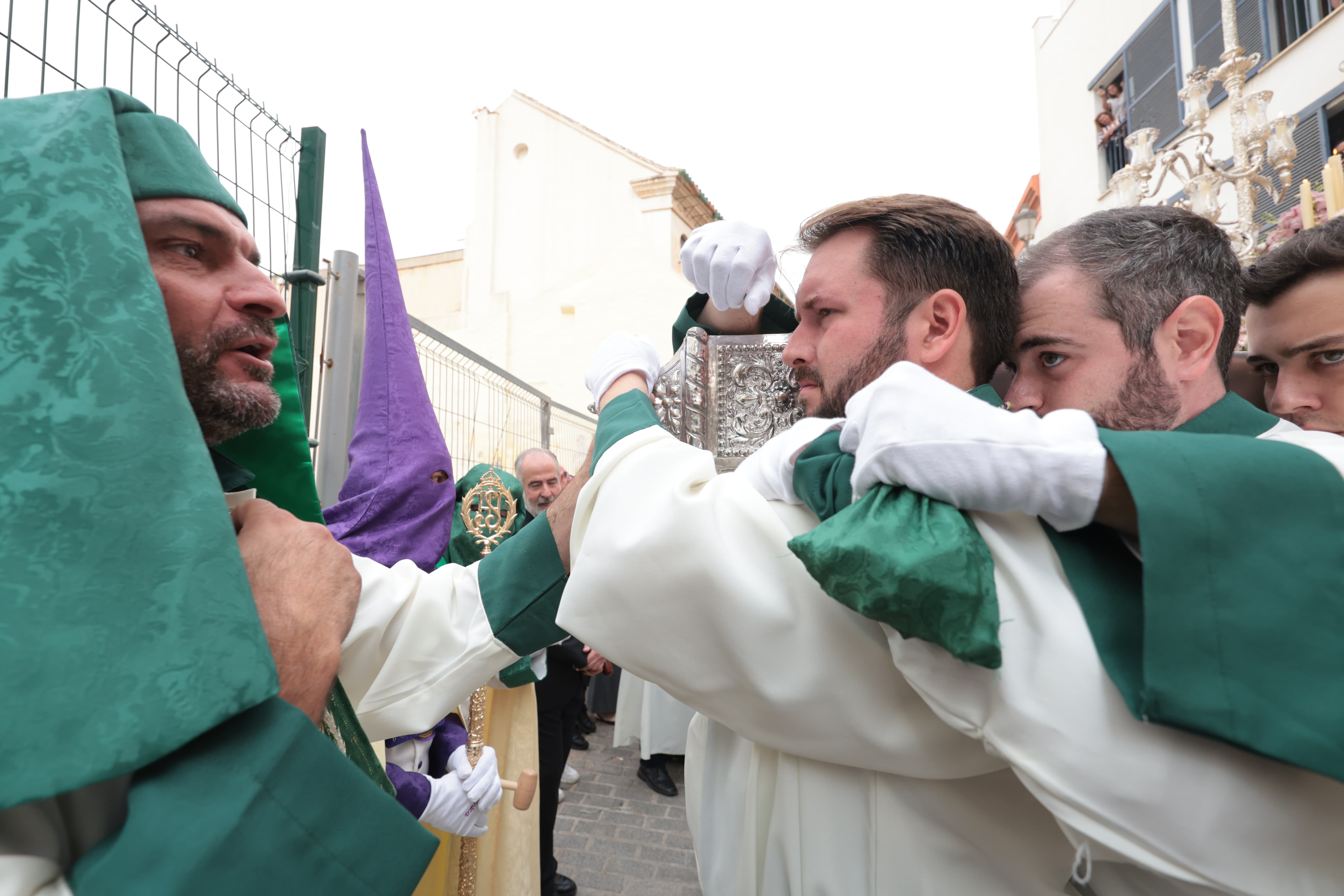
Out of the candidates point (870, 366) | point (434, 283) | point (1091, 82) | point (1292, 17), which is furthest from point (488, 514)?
point (434, 283)

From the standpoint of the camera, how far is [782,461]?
1.16 metres

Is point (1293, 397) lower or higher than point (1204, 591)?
higher

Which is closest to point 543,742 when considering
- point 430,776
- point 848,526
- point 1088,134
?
point 430,776

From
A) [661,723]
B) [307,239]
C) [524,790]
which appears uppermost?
[307,239]

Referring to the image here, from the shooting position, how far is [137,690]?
0.71 meters

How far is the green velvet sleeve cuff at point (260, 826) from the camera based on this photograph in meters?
0.68

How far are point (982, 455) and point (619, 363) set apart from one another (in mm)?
978

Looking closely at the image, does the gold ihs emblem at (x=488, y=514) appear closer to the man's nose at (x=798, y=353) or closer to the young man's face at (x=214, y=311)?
the young man's face at (x=214, y=311)

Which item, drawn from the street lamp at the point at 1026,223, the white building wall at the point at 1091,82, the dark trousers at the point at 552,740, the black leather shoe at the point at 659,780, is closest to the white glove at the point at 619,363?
the dark trousers at the point at 552,740

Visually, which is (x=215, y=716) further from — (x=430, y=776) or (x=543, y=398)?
(x=543, y=398)

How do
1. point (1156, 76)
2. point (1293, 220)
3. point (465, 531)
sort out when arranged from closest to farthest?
1. point (465, 531)
2. point (1293, 220)
3. point (1156, 76)

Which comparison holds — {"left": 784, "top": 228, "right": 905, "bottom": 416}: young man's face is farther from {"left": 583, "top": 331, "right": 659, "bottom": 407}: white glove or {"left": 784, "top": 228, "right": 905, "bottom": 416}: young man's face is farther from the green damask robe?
the green damask robe

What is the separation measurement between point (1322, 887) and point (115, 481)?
57.8 inches

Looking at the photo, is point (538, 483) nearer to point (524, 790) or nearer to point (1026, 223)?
point (524, 790)
